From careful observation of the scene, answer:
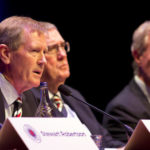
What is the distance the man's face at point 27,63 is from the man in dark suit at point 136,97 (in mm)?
1552

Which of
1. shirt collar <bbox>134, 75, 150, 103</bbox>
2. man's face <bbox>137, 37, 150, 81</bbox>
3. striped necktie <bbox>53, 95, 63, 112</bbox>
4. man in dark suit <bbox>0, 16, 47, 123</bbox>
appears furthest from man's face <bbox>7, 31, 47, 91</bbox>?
man's face <bbox>137, 37, 150, 81</bbox>

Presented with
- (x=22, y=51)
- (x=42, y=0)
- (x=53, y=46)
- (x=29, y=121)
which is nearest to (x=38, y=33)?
(x=22, y=51)

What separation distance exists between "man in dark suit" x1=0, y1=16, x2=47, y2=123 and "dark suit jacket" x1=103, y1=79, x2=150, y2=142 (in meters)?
1.50

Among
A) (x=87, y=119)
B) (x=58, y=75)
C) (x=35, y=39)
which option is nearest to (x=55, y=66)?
(x=58, y=75)

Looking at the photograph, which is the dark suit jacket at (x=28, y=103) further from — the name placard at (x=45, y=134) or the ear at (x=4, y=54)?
the name placard at (x=45, y=134)

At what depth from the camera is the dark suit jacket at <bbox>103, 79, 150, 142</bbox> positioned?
12.4ft

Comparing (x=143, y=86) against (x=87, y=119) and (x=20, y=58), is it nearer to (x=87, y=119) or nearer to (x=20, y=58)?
(x=87, y=119)

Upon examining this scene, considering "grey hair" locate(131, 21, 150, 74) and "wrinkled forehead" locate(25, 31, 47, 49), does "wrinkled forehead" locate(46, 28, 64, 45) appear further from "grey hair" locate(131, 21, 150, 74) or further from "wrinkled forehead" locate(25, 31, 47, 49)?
"grey hair" locate(131, 21, 150, 74)

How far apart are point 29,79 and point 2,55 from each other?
0.23 meters

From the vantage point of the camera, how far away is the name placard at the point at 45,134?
138 centimetres

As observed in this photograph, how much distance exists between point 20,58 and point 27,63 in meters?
0.06

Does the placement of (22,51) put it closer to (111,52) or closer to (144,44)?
(144,44)

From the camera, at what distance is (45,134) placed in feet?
4.83

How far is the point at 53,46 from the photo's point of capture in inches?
135
